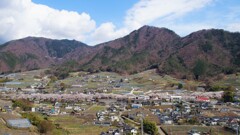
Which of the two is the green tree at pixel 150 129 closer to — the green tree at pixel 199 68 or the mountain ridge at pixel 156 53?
the green tree at pixel 199 68

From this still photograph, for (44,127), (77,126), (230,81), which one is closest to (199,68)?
(230,81)

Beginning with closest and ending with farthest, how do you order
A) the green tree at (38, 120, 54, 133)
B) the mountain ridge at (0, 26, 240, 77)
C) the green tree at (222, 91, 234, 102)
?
1. the green tree at (38, 120, 54, 133)
2. the green tree at (222, 91, 234, 102)
3. the mountain ridge at (0, 26, 240, 77)

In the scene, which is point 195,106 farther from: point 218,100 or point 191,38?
point 191,38

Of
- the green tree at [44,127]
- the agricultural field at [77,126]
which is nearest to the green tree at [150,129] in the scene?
the agricultural field at [77,126]

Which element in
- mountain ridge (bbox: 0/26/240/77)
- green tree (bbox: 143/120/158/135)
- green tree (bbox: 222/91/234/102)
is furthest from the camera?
mountain ridge (bbox: 0/26/240/77)

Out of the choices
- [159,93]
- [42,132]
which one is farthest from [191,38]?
[42,132]

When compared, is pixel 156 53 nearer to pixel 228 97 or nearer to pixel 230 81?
pixel 230 81

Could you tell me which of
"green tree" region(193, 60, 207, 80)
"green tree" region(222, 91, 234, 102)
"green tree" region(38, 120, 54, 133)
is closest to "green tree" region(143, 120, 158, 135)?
"green tree" region(38, 120, 54, 133)

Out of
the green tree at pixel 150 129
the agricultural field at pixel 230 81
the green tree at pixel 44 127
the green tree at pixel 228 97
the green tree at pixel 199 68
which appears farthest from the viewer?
the green tree at pixel 199 68

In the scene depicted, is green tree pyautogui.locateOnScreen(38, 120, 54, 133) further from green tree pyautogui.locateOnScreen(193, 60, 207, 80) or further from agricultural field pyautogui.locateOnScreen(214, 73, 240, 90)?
green tree pyautogui.locateOnScreen(193, 60, 207, 80)
